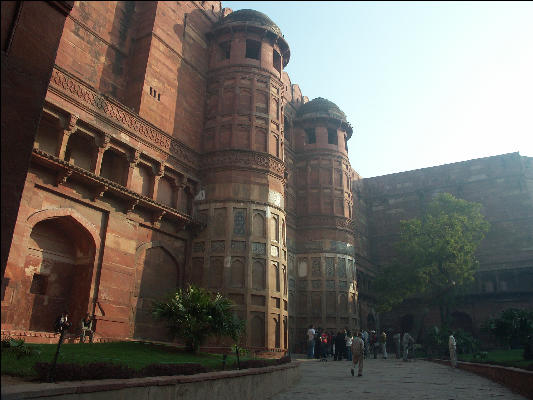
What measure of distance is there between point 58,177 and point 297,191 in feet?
54.3

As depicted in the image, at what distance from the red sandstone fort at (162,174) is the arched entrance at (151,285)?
6 centimetres

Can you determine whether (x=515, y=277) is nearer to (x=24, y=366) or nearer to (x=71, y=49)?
(x=71, y=49)

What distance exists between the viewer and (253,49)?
72.1 ft

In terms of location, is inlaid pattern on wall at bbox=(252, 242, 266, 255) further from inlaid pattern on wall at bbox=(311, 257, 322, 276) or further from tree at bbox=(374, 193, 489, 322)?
tree at bbox=(374, 193, 489, 322)

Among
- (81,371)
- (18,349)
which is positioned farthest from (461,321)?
(81,371)

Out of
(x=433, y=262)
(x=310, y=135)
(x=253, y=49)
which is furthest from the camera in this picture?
(x=310, y=135)

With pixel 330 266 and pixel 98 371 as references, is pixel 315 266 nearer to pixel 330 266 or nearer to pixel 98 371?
pixel 330 266

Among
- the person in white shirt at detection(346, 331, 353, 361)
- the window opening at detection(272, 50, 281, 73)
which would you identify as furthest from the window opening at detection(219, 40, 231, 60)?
the person in white shirt at detection(346, 331, 353, 361)

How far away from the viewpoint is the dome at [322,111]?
91.0 feet

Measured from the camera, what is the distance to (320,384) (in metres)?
10.9

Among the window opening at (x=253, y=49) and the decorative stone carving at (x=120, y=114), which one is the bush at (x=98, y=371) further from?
the window opening at (x=253, y=49)

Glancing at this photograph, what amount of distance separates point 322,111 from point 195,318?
1939 centimetres

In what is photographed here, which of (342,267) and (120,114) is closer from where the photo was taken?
(120,114)

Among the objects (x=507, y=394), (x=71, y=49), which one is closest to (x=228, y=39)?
(x=71, y=49)
